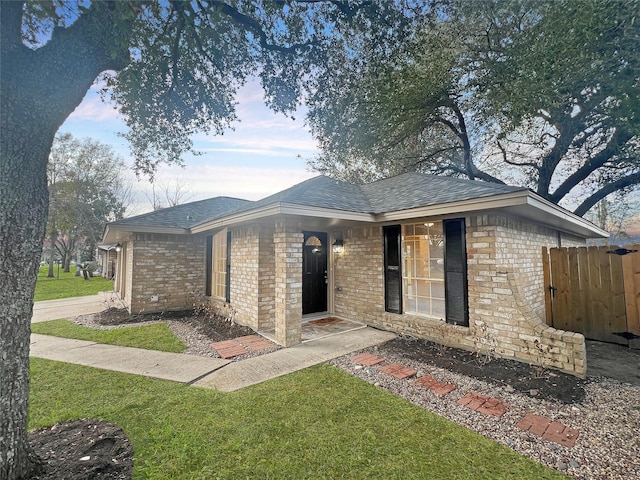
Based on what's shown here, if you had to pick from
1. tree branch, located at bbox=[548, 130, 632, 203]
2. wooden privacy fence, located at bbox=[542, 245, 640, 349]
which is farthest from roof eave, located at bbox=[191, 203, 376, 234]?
tree branch, located at bbox=[548, 130, 632, 203]

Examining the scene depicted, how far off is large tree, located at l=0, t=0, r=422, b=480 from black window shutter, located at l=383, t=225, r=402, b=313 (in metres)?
3.47

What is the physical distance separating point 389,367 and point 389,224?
3.10 meters

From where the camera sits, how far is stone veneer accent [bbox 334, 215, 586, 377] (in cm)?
420

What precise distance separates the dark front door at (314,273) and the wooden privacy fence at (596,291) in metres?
5.38

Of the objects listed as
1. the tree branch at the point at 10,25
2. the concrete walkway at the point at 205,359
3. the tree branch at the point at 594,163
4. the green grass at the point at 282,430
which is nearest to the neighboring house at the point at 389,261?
the concrete walkway at the point at 205,359

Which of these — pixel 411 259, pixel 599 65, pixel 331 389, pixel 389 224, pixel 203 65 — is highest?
pixel 599 65

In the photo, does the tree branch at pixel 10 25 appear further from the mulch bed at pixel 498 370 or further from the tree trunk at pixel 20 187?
the mulch bed at pixel 498 370

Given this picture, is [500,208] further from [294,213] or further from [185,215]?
[185,215]

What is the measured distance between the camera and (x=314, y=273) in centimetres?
779

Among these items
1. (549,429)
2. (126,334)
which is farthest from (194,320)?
(549,429)

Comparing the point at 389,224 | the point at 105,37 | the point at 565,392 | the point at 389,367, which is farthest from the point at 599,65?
the point at 105,37

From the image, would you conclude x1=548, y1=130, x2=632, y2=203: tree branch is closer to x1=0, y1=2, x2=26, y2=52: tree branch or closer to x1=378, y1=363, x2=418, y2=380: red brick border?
x1=378, y1=363, x2=418, y2=380: red brick border

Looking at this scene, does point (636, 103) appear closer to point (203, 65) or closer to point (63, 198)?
point (203, 65)

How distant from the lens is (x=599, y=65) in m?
6.60
